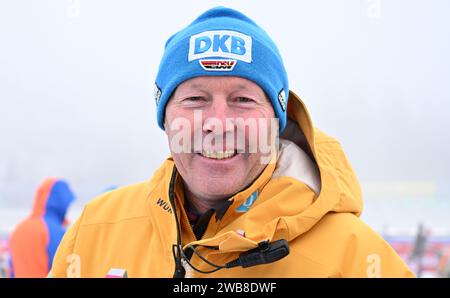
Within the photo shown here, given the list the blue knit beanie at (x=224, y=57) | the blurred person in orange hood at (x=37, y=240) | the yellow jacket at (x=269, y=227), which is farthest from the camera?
the blurred person in orange hood at (x=37, y=240)

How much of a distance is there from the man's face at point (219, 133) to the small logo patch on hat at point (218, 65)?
25 millimetres

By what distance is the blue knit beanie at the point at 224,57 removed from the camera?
1171 mm

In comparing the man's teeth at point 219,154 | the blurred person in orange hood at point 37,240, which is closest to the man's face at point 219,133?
the man's teeth at point 219,154

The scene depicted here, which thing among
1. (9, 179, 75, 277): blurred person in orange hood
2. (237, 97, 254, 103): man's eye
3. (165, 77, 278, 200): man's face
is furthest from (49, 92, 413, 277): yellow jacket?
(9, 179, 75, 277): blurred person in orange hood

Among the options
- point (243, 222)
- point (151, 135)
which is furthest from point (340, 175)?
point (151, 135)

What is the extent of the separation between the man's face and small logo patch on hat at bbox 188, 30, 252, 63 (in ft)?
0.20

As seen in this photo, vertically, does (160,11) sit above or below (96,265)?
above

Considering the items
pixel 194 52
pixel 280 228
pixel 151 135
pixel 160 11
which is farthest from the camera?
pixel 151 135

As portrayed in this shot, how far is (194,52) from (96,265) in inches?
24.2

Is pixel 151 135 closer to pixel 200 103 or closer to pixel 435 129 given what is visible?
pixel 435 129

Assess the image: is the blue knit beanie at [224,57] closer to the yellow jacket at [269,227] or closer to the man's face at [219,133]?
the man's face at [219,133]

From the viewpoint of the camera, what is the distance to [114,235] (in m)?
1.28

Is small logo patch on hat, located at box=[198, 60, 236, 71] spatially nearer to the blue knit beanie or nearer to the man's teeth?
the blue knit beanie

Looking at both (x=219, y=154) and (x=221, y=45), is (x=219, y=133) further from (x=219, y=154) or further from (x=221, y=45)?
(x=221, y=45)
